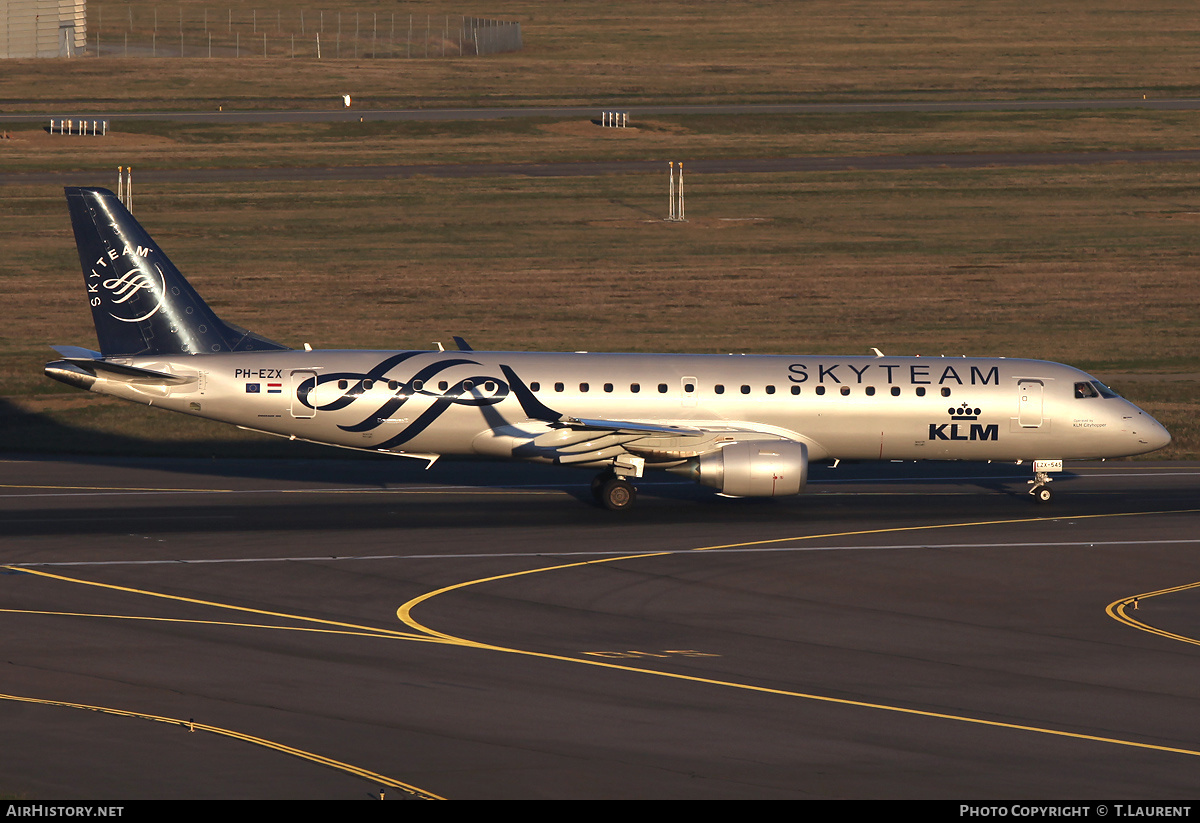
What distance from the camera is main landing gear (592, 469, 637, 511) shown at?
37.0 meters

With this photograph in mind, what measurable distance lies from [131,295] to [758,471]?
658 inches

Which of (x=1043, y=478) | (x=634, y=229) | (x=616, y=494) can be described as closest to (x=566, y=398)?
(x=616, y=494)

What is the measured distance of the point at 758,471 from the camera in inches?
1399

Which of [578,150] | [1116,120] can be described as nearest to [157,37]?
[578,150]

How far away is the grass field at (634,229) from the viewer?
5859 cm

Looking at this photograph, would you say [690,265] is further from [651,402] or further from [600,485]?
[600,485]

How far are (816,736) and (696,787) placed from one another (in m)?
2.90

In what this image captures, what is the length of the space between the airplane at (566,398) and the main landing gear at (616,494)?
36 millimetres

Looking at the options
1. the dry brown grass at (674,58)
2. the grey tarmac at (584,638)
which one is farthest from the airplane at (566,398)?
the dry brown grass at (674,58)

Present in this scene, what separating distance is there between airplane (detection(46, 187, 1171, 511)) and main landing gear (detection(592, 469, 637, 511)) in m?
A: 0.04

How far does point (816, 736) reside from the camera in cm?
2098

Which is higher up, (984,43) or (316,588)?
(984,43)

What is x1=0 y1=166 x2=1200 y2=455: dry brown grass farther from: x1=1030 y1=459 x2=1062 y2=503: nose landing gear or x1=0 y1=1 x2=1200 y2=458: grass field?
x1=1030 y1=459 x2=1062 y2=503: nose landing gear
